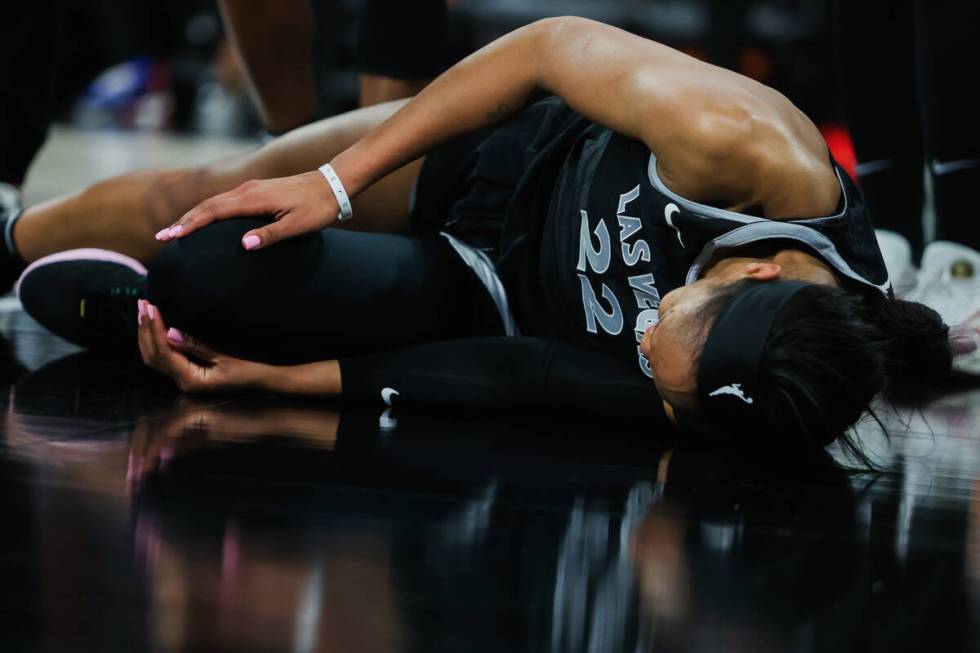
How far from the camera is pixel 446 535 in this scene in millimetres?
1005

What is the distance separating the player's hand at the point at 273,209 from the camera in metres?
1.43

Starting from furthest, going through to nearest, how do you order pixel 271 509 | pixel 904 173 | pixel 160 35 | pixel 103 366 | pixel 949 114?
pixel 160 35 → pixel 904 173 → pixel 949 114 → pixel 103 366 → pixel 271 509

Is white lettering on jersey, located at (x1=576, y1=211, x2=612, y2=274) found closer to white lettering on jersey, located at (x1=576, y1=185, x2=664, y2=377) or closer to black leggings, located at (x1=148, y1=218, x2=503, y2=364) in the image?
white lettering on jersey, located at (x1=576, y1=185, x2=664, y2=377)

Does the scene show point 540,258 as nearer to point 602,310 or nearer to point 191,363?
point 602,310

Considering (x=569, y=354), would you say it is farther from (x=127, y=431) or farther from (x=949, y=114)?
(x=949, y=114)

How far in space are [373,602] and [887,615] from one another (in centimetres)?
37

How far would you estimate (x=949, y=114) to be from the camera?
2.30 m

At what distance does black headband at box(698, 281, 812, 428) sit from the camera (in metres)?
1.21

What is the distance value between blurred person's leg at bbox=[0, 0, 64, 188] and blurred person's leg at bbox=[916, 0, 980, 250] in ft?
5.60

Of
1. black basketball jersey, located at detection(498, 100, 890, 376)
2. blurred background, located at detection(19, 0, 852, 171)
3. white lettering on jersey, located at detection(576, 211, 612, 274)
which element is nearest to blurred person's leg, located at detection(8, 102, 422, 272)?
black basketball jersey, located at detection(498, 100, 890, 376)

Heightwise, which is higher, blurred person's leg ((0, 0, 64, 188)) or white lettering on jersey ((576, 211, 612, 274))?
blurred person's leg ((0, 0, 64, 188))

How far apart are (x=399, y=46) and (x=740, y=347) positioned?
1.43m

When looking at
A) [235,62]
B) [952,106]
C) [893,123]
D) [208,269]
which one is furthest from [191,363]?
[235,62]

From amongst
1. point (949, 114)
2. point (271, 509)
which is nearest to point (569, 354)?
point (271, 509)
